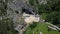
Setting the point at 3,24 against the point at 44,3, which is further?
the point at 44,3

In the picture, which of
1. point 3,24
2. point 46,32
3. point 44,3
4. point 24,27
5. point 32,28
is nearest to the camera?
point 3,24

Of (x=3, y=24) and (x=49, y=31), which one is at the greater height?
(x=3, y=24)

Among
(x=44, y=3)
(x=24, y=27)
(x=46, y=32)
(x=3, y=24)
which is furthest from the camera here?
(x=44, y=3)

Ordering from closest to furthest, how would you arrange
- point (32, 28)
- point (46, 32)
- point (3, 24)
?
point (3, 24) < point (46, 32) < point (32, 28)

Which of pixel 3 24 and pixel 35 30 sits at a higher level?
pixel 3 24

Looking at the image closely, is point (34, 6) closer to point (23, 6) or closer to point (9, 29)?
point (23, 6)

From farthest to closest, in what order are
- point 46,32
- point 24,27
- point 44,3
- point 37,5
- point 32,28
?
point 37,5, point 44,3, point 24,27, point 32,28, point 46,32

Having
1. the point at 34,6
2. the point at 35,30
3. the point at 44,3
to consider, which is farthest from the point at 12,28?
the point at 34,6

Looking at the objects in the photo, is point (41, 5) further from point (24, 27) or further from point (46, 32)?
point (46, 32)

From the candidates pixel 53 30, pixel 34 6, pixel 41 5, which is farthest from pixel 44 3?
pixel 53 30
